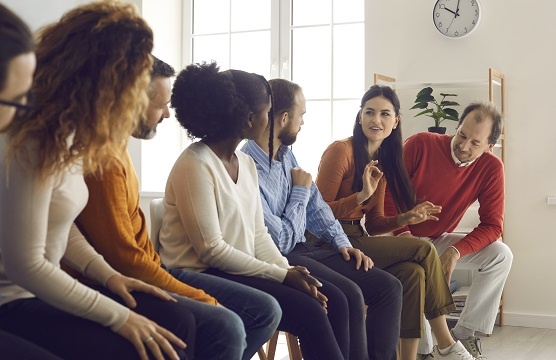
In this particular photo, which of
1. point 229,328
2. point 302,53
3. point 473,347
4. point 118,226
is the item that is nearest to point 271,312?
point 229,328

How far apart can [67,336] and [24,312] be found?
0.33ft

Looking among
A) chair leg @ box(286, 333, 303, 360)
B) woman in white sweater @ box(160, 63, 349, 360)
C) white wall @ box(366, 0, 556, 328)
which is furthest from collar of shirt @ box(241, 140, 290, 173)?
white wall @ box(366, 0, 556, 328)

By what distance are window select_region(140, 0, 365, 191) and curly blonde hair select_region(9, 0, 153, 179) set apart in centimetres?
342

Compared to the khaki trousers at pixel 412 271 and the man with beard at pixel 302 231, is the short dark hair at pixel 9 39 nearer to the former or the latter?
the man with beard at pixel 302 231

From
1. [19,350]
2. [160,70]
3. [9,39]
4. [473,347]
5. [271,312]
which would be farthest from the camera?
[473,347]

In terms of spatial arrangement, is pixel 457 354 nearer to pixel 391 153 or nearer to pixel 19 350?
pixel 391 153

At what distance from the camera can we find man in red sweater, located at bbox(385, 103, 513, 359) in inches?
137

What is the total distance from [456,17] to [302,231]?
2257 millimetres

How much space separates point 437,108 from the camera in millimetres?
4441

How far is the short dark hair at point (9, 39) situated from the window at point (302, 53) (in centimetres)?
385

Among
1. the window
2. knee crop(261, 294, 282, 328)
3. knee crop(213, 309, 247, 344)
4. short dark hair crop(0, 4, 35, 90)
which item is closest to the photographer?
short dark hair crop(0, 4, 35, 90)

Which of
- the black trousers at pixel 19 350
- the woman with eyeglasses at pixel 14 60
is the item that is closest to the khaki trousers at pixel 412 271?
the black trousers at pixel 19 350

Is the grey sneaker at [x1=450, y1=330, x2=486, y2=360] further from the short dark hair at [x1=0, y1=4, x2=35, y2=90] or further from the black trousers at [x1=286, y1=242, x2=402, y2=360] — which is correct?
the short dark hair at [x1=0, y1=4, x2=35, y2=90]

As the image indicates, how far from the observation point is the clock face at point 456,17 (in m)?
4.41
